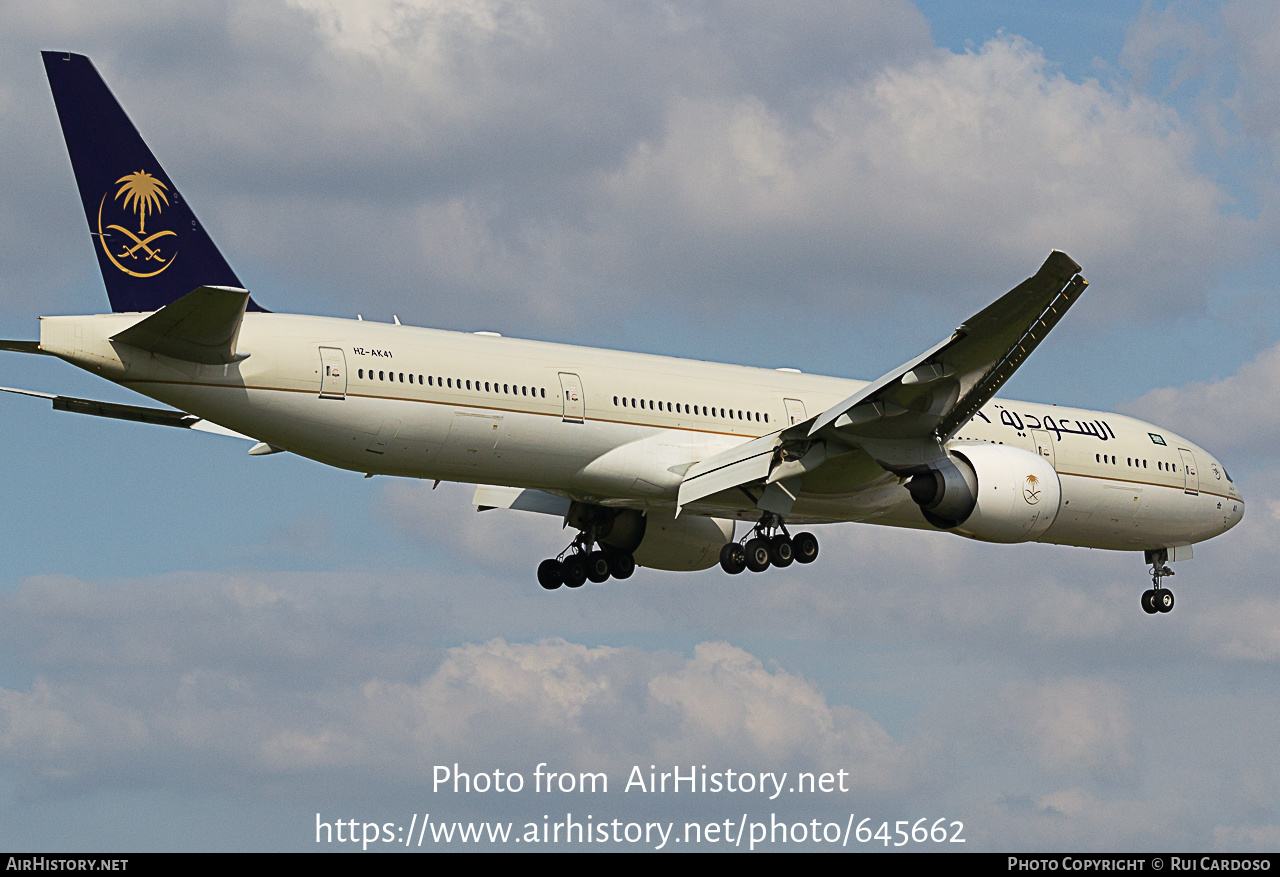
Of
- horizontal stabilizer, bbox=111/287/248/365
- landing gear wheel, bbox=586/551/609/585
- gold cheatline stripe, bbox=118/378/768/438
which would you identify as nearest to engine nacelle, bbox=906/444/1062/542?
gold cheatline stripe, bbox=118/378/768/438

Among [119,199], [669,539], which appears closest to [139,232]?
[119,199]

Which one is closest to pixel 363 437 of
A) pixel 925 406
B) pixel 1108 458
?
pixel 925 406

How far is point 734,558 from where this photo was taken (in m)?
30.6

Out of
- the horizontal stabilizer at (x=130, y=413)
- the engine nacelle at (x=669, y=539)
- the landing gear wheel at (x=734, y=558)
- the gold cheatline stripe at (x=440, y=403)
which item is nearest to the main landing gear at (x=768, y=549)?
the landing gear wheel at (x=734, y=558)

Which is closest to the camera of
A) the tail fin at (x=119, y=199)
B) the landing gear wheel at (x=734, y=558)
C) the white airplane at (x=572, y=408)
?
the white airplane at (x=572, y=408)

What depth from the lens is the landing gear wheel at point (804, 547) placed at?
1209 inches

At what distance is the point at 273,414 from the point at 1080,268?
1262cm

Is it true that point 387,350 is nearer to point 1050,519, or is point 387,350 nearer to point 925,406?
point 925,406

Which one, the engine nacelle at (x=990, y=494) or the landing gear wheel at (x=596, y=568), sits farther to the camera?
→ the landing gear wheel at (x=596, y=568)

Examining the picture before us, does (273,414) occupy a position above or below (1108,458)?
below

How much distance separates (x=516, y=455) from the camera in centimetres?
2812

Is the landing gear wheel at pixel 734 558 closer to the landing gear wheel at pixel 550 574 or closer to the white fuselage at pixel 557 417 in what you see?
the white fuselage at pixel 557 417

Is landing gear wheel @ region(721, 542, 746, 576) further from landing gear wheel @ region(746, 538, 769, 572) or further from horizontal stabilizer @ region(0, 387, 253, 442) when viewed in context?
horizontal stabilizer @ region(0, 387, 253, 442)

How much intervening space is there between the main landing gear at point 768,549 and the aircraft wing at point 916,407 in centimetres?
64
